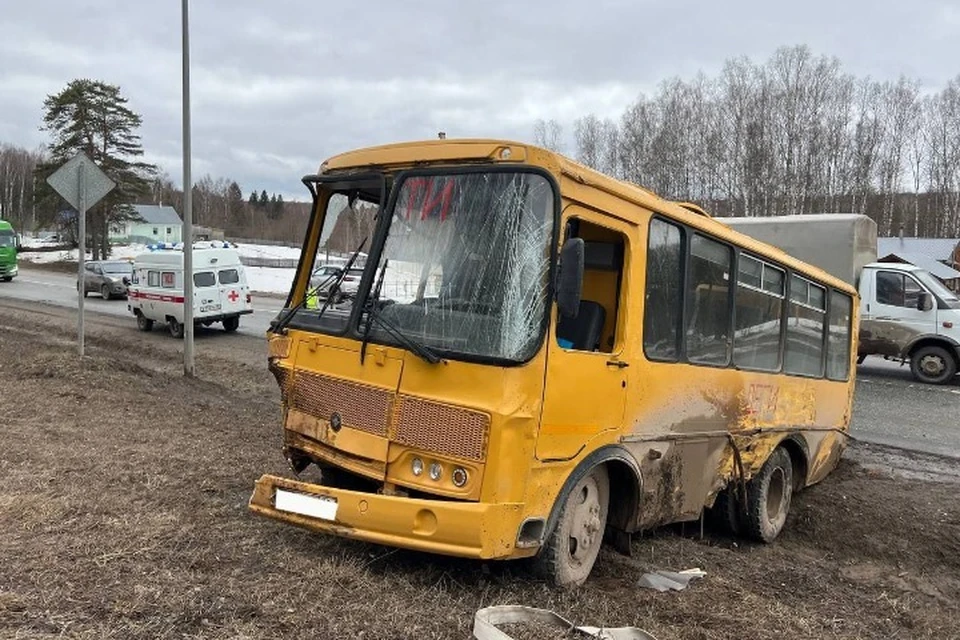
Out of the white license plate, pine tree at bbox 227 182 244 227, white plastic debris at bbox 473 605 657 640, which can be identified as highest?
pine tree at bbox 227 182 244 227

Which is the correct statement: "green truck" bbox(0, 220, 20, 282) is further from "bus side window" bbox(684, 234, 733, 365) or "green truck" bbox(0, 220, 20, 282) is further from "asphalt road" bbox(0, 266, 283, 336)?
"bus side window" bbox(684, 234, 733, 365)

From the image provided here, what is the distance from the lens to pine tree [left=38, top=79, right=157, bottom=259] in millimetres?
53812

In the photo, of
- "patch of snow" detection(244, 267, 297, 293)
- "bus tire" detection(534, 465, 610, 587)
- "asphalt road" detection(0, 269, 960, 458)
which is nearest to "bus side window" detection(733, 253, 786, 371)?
"bus tire" detection(534, 465, 610, 587)

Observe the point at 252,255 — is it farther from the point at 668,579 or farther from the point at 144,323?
the point at 668,579

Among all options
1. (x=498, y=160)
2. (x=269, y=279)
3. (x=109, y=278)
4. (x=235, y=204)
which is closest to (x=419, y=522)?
(x=498, y=160)

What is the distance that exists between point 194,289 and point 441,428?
1809 centimetres

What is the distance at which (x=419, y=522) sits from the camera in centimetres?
398

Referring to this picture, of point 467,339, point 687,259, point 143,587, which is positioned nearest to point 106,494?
point 143,587

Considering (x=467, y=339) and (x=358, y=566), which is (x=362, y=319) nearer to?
(x=467, y=339)

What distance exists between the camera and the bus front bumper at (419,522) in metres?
3.89

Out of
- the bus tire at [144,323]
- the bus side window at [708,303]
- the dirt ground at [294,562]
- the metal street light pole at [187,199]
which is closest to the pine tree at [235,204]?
the bus tire at [144,323]

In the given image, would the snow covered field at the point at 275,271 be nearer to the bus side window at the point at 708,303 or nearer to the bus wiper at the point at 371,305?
the bus wiper at the point at 371,305

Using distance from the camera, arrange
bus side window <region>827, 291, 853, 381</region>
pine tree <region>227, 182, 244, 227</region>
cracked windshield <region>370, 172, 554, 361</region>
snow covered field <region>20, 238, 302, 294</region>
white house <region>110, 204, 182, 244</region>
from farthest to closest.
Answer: pine tree <region>227, 182, 244, 227</region>
white house <region>110, 204, 182, 244</region>
snow covered field <region>20, 238, 302, 294</region>
bus side window <region>827, 291, 853, 381</region>
cracked windshield <region>370, 172, 554, 361</region>

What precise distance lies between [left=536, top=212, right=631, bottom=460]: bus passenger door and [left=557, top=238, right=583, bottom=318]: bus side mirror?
0.50 ft
